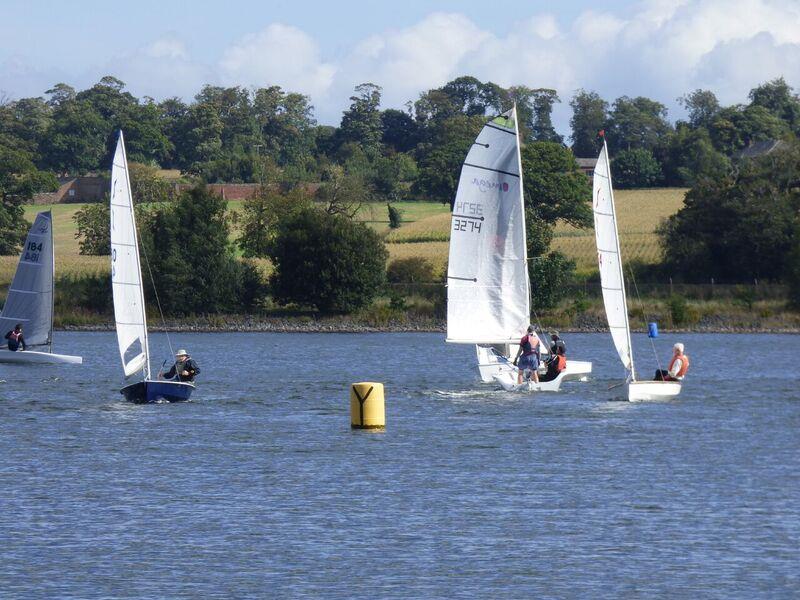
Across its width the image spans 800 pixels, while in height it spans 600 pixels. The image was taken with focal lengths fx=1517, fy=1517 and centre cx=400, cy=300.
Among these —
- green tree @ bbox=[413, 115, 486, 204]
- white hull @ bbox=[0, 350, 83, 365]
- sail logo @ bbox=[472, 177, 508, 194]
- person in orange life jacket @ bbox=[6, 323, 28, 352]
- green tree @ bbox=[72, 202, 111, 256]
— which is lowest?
white hull @ bbox=[0, 350, 83, 365]

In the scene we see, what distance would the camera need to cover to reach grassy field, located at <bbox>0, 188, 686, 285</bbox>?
4700 inches

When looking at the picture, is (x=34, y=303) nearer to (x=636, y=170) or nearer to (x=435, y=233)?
(x=435, y=233)

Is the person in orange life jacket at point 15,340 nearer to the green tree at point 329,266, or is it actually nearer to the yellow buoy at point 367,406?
the yellow buoy at point 367,406

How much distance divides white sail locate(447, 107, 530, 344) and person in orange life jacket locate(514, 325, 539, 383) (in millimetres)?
2973

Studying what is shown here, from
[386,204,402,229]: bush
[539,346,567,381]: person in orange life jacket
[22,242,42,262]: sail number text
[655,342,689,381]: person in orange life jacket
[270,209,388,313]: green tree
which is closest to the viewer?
[655,342,689,381]: person in orange life jacket

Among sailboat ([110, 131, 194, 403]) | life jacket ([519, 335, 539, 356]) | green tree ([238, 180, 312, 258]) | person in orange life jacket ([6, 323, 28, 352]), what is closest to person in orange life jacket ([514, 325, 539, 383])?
life jacket ([519, 335, 539, 356])

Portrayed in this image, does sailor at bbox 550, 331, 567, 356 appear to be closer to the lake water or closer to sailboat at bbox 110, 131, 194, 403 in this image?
the lake water

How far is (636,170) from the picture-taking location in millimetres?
179375

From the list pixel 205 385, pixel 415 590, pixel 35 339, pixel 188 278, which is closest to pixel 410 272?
pixel 188 278

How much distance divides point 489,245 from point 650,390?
8.92 meters

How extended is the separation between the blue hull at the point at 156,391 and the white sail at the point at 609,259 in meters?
12.9

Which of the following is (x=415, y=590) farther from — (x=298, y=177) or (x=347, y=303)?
(x=298, y=177)

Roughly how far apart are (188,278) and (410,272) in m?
17.3

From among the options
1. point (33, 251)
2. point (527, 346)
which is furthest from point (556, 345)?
point (33, 251)
